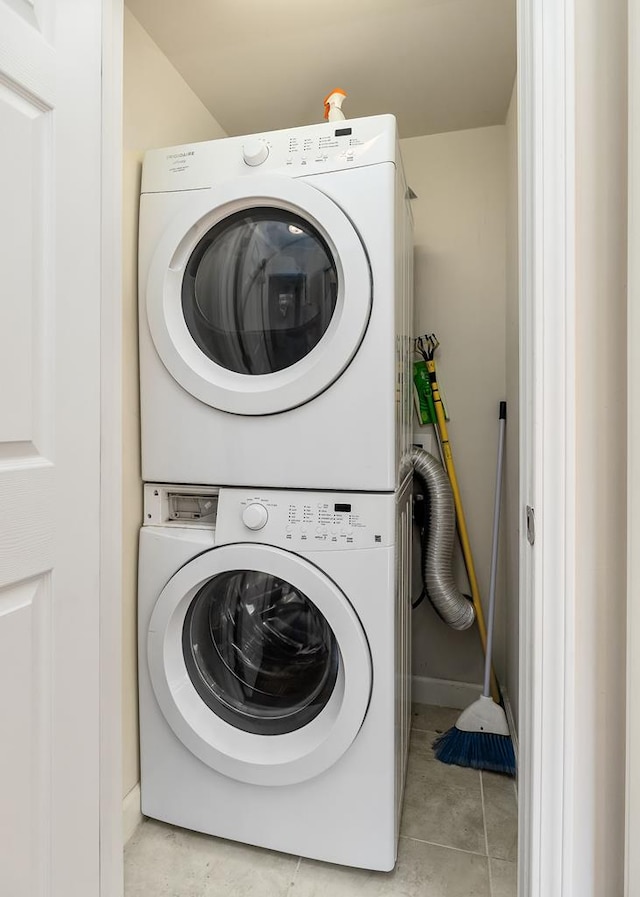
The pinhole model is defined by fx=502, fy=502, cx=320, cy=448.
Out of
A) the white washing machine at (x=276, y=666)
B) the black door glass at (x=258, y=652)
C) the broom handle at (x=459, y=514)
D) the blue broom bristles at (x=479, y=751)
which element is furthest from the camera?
the broom handle at (x=459, y=514)

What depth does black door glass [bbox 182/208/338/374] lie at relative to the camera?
127cm

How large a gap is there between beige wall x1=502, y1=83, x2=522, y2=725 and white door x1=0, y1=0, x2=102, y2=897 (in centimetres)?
133

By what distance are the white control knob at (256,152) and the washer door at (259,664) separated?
3.17 feet

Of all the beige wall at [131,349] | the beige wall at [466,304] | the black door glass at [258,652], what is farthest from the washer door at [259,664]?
the beige wall at [466,304]

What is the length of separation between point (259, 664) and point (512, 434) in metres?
1.17

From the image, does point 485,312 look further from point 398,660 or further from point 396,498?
point 398,660

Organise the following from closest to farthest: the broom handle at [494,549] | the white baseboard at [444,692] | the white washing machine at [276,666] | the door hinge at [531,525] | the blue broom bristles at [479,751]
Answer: the door hinge at [531,525] < the white washing machine at [276,666] < the blue broom bristles at [479,751] < the broom handle at [494,549] < the white baseboard at [444,692]

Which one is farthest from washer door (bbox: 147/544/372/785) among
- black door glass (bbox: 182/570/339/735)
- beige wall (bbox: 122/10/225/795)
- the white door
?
the white door

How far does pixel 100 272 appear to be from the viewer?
948 mm

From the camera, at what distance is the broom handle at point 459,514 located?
189 cm

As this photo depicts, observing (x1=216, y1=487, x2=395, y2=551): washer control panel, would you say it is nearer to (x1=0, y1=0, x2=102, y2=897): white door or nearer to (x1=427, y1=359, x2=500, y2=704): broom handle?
(x1=0, y1=0, x2=102, y2=897): white door

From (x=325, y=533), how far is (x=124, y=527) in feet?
1.80
